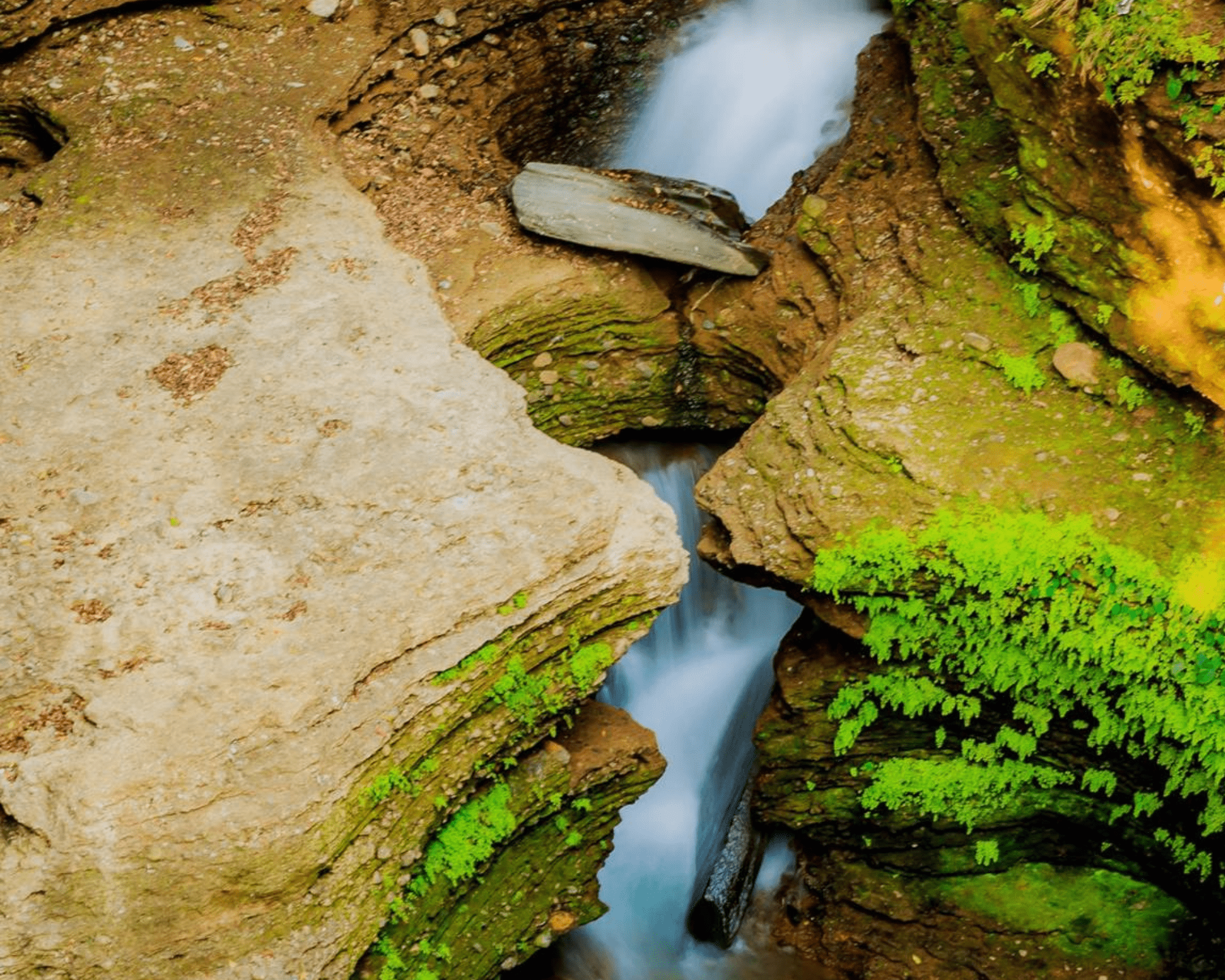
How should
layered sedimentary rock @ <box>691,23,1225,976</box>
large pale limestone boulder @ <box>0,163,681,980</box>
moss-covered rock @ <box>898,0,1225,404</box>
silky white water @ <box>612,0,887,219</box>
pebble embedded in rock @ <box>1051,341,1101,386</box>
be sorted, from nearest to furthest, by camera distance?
1. large pale limestone boulder @ <box>0,163,681,980</box>
2. moss-covered rock @ <box>898,0,1225,404</box>
3. layered sedimentary rock @ <box>691,23,1225,976</box>
4. pebble embedded in rock @ <box>1051,341,1101,386</box>
5. silky white water @ <box>612,0,887,219</box>

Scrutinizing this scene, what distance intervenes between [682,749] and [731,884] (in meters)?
1.02

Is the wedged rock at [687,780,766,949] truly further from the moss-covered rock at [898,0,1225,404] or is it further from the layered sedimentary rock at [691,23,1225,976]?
the moss-covered rock at [898,0,1225,404]

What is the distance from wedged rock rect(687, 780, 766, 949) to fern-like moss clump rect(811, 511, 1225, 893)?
105cm

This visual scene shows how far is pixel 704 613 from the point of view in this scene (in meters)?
9.15

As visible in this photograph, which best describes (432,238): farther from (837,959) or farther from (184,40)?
(837,959)

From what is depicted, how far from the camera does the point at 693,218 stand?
30.8 feet

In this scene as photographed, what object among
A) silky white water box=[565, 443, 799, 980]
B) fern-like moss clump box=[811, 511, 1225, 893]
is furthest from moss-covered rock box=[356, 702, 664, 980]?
fern-like moss clump box=[811, 511, 1225, 893]

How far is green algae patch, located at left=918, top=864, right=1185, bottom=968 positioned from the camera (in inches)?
297

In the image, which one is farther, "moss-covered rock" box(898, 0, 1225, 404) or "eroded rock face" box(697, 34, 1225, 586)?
"eroded rock face" box(697, 34, 1225, 586)

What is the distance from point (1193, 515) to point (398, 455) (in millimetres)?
4548

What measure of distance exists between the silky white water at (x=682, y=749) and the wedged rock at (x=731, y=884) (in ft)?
0.30

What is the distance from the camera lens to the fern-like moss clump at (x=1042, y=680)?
250 inches

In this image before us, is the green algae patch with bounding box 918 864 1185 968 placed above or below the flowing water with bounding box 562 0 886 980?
below

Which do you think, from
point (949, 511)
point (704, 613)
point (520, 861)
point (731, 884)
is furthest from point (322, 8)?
point (731, 884)
